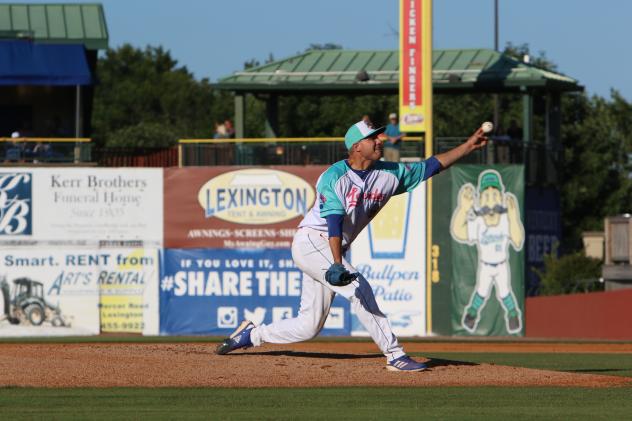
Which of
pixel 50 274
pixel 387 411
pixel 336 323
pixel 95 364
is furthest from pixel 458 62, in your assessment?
pixel 387 411

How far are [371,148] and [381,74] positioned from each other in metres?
24.9

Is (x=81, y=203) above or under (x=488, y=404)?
above

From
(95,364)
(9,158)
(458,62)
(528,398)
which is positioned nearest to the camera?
(528,398)

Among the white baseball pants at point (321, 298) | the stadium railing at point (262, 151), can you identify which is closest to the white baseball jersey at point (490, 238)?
the stadium railing at point (262, 151)

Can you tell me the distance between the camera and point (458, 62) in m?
36.3

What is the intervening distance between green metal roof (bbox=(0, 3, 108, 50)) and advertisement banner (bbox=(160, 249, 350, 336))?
10.6m

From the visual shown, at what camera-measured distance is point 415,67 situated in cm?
3005

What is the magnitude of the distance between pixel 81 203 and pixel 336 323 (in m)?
5.76

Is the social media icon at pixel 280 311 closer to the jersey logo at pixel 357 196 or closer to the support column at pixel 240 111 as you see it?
the support column at pixel 240 111

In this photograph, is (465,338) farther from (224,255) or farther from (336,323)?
(224,255)

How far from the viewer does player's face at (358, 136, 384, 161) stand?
1169 cm

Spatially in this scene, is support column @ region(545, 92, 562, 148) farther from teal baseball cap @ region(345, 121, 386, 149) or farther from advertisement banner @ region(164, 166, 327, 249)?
teal baseball cap @ region(345, 121, 386, 149)

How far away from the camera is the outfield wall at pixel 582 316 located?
27641 millimetres

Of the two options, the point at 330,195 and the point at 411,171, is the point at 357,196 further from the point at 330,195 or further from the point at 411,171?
the point at 411,171
